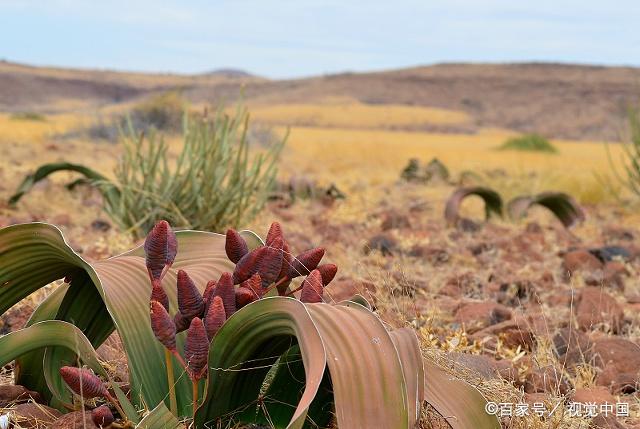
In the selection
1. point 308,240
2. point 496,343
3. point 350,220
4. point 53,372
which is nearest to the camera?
point 53,372

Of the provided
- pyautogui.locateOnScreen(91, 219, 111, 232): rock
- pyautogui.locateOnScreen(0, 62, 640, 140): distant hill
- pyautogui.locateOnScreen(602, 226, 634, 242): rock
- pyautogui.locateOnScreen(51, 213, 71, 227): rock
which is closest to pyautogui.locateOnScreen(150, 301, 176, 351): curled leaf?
pyautogui.locateOnScreen(91, 219, 111, 232): rock

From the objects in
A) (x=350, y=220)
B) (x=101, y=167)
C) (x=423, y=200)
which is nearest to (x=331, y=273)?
(x=350, y=220)

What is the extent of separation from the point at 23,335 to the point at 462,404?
0.79m

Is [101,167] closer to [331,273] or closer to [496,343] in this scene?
[496,343]

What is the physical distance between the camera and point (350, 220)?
5988 mm

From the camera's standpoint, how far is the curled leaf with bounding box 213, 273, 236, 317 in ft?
4.82

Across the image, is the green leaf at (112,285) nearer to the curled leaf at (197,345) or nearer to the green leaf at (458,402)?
the curled leaf at (197,345)

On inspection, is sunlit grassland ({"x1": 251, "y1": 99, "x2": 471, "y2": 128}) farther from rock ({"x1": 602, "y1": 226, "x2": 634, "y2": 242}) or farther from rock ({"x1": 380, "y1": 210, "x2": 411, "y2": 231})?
rock ({"x1": 380, "y1": 210, "x2": 411, "y2": 231})

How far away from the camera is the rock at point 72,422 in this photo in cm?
156

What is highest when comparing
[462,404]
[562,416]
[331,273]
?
[331,273]

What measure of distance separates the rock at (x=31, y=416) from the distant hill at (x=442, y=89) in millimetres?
46547

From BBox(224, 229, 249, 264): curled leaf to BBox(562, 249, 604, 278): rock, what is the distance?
280 centimetres

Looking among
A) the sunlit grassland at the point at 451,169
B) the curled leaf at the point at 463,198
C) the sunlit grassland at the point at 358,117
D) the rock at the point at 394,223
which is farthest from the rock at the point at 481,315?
the sunlit grassland at the point at 358,117

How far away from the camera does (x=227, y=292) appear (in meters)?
1.48
